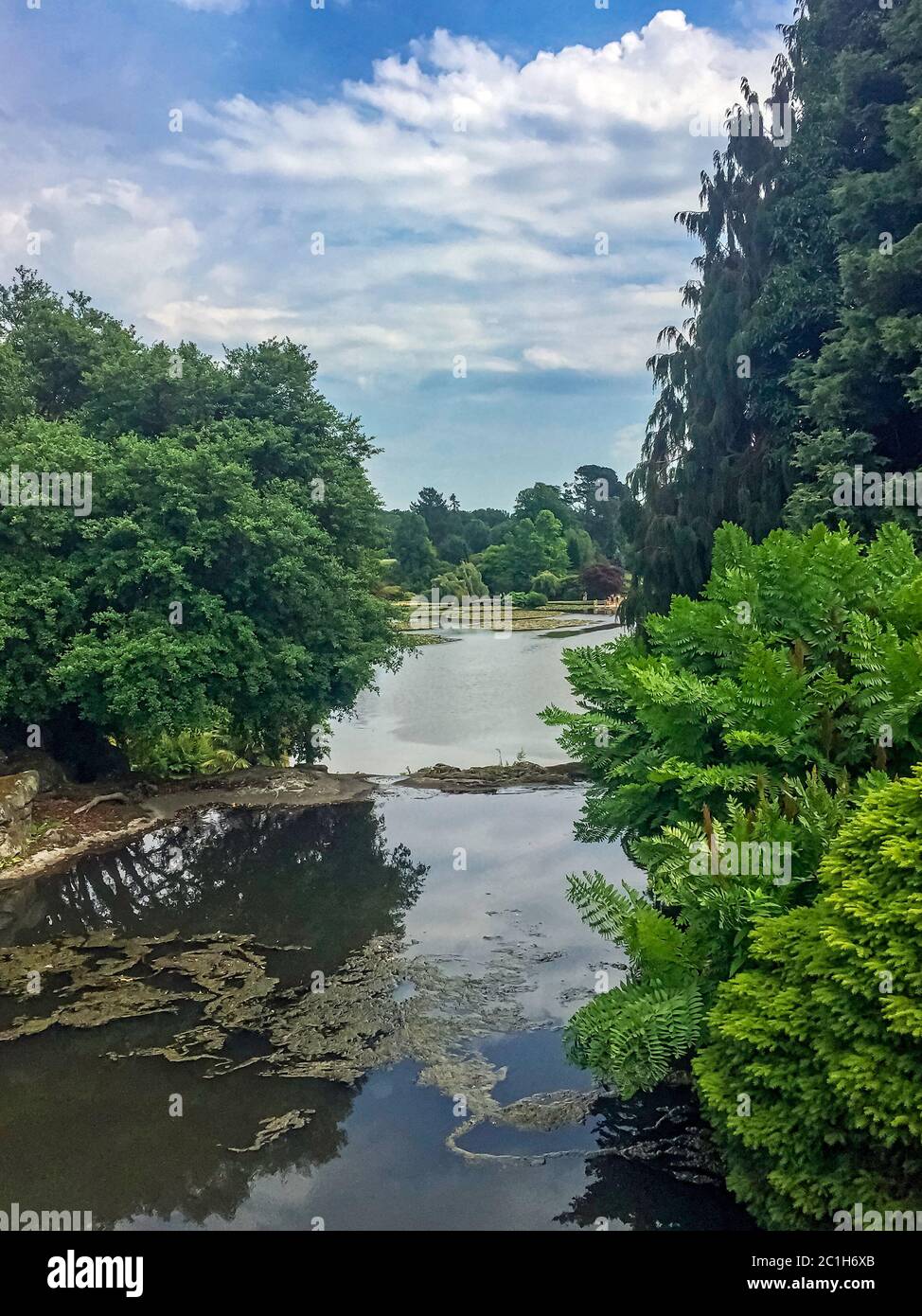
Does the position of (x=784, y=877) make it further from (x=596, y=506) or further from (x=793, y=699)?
(x=596, y=506)

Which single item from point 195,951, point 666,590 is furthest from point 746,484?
point 195,951

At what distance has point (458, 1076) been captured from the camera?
283 inches

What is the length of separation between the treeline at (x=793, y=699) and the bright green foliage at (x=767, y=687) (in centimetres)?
3

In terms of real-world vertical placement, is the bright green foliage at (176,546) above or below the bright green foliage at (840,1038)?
above

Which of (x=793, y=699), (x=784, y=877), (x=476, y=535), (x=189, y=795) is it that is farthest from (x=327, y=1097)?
(x=476, y=535)

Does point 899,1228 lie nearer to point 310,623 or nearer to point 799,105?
point 310,623

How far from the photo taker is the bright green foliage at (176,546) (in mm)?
14570

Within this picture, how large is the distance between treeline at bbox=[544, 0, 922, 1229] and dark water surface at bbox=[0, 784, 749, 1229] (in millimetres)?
729

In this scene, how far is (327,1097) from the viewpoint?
6.94 metres

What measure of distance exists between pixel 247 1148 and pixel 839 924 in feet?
13.4

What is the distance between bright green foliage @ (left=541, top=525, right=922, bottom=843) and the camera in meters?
6.77

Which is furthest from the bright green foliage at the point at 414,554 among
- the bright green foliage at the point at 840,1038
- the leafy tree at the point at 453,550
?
the bright green foliage at the point at 840,1038

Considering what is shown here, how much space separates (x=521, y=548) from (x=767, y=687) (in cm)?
6837

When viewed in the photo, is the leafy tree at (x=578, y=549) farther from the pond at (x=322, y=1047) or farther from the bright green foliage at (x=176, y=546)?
the pond at (x=322, y=1047)
